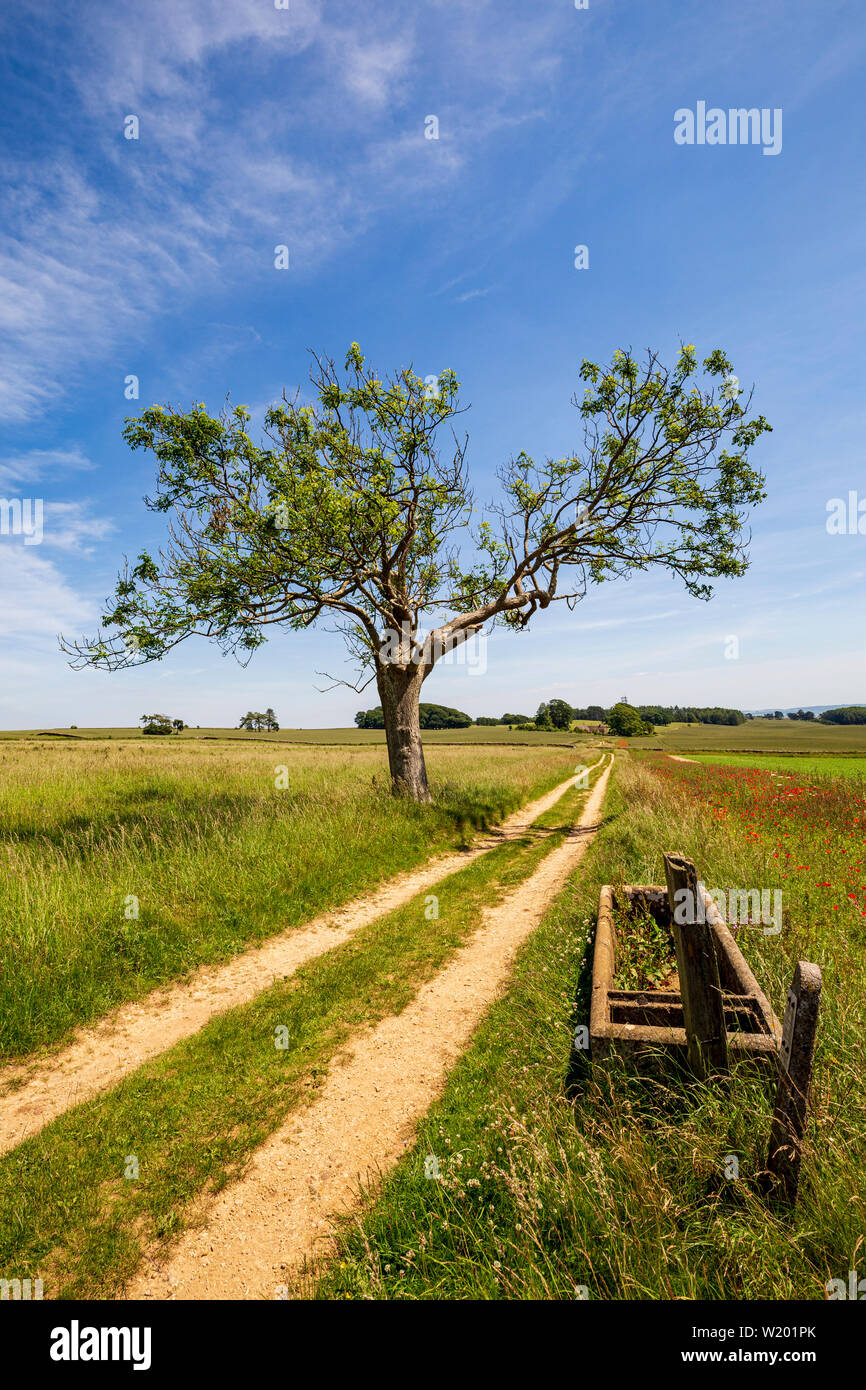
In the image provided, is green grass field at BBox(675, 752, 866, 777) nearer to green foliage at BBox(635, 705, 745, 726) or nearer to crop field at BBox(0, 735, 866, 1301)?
Answer: crop field at BBox(0, 735, 866, 1301)

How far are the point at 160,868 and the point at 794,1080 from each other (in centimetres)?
865

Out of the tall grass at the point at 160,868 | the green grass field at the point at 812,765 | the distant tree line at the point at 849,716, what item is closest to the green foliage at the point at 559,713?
the distant tree line at the point at 849,716

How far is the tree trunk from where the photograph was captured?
15328 millimetres

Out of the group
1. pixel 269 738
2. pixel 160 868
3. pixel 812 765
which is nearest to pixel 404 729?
pixel 160 868

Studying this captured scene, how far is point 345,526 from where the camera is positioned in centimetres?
1218

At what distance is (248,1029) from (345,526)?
10073 millimetres

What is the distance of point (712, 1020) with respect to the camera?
3496mm

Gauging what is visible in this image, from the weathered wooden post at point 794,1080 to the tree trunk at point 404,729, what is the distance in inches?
490

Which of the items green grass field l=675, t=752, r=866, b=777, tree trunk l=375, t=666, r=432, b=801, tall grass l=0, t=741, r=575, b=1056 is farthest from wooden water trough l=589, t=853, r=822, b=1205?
green grass field l=675, t=752, r=866, b=777

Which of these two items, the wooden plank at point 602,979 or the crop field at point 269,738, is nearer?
the wooden plank at point 602,979

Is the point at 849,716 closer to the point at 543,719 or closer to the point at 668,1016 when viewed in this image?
the point at 543,719

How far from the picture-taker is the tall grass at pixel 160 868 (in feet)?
19.6
